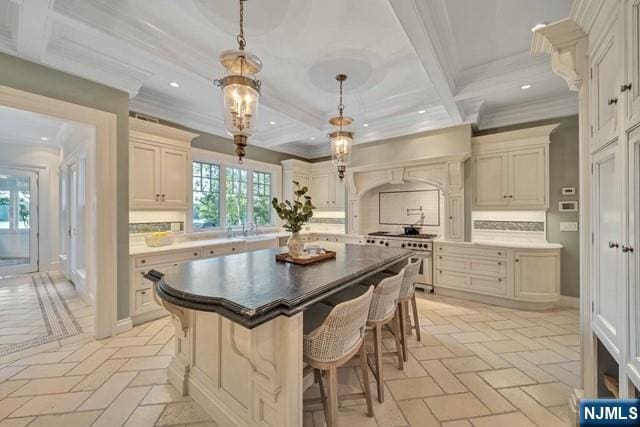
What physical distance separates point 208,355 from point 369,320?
1.16 meters

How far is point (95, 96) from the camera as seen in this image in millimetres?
2709

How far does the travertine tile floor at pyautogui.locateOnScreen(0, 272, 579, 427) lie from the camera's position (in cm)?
175

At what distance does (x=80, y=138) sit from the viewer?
4.00 m

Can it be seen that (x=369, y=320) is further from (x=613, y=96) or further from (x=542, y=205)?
(x=542, y=205)

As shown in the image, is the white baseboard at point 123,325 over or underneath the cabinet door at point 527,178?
underneath

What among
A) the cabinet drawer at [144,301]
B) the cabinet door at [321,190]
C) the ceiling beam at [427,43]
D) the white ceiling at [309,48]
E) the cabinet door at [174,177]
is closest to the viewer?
the ceiling beam at [427,43]

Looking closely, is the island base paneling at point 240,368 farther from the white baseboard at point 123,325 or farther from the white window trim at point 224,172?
the white window trim at point 224,172

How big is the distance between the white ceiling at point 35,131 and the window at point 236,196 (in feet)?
7.07

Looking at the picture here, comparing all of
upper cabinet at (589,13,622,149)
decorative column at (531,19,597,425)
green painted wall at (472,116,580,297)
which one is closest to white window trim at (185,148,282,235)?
decorative column at (531,19,597,425)

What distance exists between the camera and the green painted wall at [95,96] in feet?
7.47

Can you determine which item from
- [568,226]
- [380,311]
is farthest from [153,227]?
[568,226]

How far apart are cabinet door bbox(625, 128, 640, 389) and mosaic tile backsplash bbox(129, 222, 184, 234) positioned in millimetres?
4717

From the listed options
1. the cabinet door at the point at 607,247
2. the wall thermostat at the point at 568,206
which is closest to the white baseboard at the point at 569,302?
the wall thermostat at the point at 568,206

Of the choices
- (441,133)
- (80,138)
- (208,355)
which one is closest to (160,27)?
(208,355)
